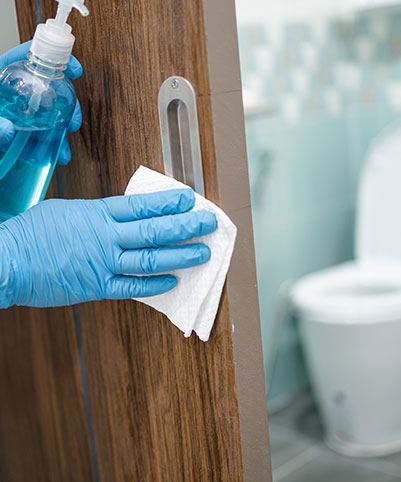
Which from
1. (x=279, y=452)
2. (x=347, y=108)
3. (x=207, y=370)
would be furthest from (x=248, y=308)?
(x=347, y=108)

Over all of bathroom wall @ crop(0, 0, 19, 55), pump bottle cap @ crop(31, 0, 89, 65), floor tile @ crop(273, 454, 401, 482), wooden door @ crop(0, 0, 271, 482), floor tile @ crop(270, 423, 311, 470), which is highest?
bathroom wall @ crop(0, 0, 19, 55)

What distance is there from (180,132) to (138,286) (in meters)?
0.15

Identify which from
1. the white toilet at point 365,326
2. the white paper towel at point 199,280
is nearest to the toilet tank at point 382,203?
the white toilet at point 365,326

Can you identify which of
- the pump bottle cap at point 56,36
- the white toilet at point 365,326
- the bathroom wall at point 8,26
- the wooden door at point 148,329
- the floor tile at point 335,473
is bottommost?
the floor tile at point 335,473

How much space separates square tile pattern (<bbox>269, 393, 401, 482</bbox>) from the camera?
1634mm

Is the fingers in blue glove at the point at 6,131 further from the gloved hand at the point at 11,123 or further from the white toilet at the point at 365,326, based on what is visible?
the white toilet at the point at 365,326

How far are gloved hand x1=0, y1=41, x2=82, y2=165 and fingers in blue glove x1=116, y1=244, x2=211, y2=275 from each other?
0.16 m

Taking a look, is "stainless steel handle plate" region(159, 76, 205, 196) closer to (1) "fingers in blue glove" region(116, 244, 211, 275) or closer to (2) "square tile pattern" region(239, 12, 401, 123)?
(1) "fingers in blue glove" region(116, 244, 211, 275)

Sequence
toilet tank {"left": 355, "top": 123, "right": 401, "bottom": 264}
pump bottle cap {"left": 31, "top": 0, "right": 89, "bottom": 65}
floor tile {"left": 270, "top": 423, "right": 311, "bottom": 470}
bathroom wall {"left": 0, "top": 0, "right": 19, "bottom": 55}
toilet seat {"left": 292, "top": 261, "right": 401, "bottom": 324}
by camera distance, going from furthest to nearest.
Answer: toilet tank {"left": 355, "top": 123, "right": 401, "bottom": 264} → floor tile {"left": 270, "top": 423, "right": 311, "bottom": 470} → toilet seat {"left": 292, "top": 261, "right": 401, "bottom": 324} → bathroom wall {"left": 0, "top": 0, "right": 19, "bottom": 55} → pump bottle cap {"left": 31, "top": 0, "right": 89, "bottom": 65}

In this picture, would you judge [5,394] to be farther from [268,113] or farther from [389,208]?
[389,208]

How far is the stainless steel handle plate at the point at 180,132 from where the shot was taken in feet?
1.86

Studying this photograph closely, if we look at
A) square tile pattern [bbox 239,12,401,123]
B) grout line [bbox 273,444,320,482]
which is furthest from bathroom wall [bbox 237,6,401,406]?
grout line [bbox 273,444,320,482]

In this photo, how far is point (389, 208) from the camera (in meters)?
1.92

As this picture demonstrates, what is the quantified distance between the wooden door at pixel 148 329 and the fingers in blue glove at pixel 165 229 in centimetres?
3
